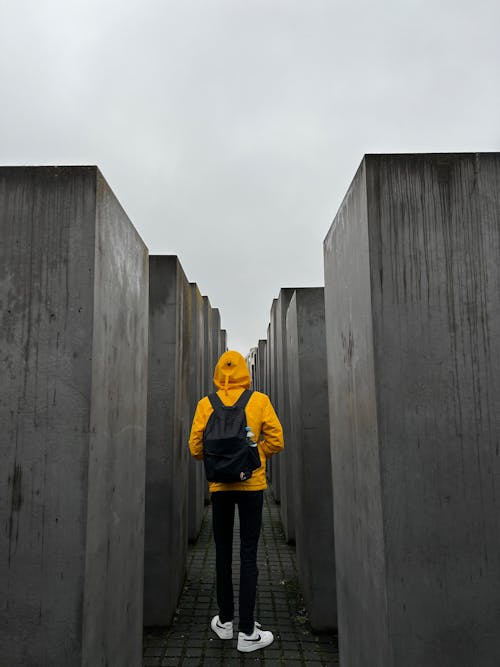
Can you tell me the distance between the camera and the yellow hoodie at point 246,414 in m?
4.07

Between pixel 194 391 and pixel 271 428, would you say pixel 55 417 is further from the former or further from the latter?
pixel 194 391

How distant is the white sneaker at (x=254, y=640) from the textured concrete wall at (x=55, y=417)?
6.15 ft

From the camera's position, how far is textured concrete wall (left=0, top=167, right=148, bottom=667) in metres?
2.20

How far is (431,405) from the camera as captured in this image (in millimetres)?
2248

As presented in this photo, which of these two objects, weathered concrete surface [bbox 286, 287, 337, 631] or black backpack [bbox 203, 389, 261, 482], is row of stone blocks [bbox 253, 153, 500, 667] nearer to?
black backpack [bbox 203, 389, 261, 482]

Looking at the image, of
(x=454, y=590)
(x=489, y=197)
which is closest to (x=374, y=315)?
(x=489, y=197)

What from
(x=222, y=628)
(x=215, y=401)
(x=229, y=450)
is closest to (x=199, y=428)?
(x=215, y=401)

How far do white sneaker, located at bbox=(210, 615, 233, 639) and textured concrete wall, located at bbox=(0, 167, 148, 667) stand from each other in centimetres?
202

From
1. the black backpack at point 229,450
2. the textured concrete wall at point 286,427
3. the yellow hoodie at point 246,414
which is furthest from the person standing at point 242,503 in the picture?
the textured concrete wall at point 286,427

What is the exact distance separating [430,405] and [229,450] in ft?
6.41

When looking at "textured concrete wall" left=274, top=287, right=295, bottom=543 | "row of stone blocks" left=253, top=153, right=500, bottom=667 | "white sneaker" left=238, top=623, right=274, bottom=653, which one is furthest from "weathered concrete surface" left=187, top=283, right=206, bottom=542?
"row of stone blocks" left=253, top=153, right=500, bottom=667

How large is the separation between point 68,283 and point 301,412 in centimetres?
278

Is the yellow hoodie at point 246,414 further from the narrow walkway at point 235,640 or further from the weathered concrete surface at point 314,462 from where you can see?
the narrow walkway at point 235,640

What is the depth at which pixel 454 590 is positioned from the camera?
2.18 metres
